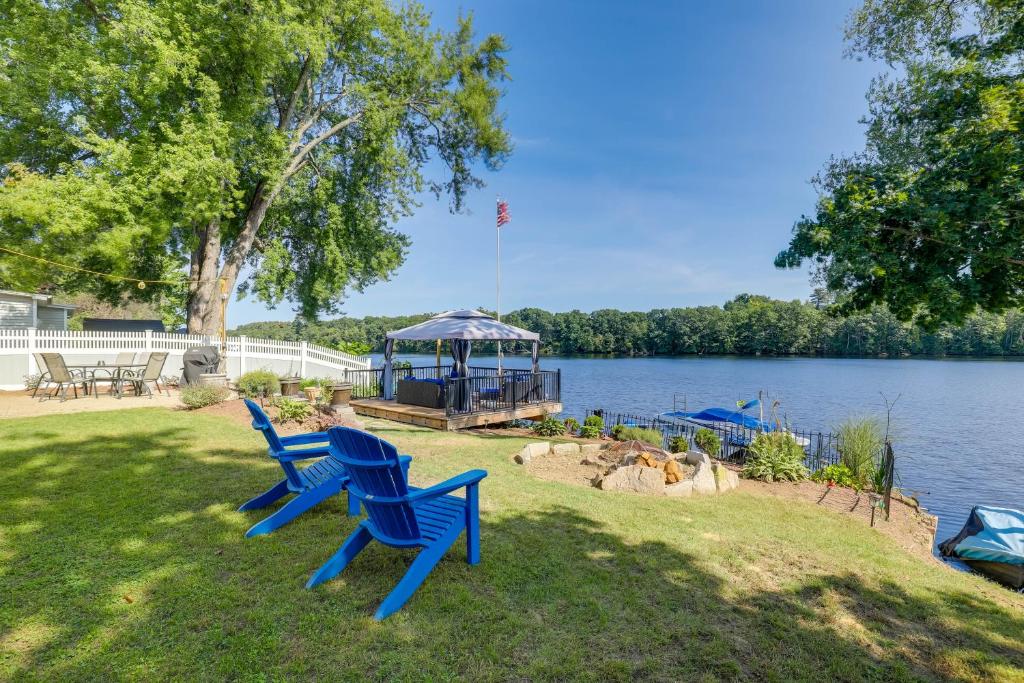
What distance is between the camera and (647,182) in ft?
103

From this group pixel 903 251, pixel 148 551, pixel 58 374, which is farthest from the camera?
pixel 58 374

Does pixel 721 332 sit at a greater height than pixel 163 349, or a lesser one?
greater

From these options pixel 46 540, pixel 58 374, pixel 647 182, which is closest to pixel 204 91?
pixel 58 374

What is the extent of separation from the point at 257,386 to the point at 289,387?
1010mm

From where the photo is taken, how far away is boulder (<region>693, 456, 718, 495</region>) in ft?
20.0

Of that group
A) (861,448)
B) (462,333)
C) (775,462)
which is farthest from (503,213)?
(861,448)

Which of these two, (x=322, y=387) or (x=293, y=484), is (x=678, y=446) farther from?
(x=322, y=387)

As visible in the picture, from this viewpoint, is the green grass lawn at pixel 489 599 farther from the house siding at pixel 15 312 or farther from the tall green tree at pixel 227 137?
the house siding at pixel 15 312

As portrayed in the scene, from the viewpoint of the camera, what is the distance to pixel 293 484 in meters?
3.96

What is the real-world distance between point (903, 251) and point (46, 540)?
8.02 metres

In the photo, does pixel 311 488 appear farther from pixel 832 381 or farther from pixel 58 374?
pixel 832 381

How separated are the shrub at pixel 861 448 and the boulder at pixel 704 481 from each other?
11.7 feet

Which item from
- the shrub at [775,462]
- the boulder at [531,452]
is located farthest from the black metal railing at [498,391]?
the shrub at [775,462]

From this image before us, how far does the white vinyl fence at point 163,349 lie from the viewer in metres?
12.5
